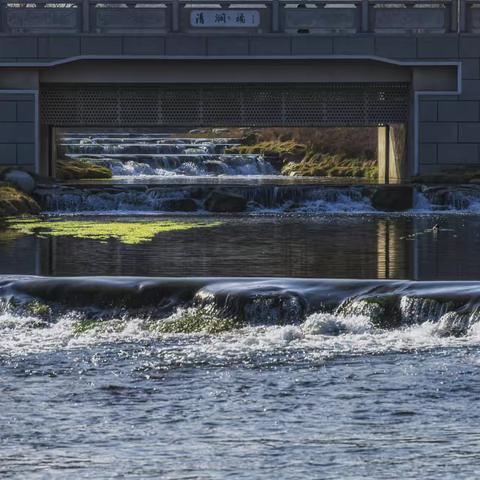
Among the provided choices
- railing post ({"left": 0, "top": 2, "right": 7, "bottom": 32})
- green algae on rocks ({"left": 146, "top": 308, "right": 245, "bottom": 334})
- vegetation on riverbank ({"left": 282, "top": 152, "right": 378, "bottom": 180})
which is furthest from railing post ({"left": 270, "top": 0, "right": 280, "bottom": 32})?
green algae on rocks ({"left": 146, "top": 308, "right": 245, "bottom": 334})

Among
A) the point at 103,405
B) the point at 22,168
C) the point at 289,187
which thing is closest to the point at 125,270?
the point at 103,405

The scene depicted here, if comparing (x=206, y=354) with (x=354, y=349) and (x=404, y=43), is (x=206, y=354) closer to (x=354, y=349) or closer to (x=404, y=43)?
(x=354, y=349)

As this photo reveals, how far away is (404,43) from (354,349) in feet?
93.9

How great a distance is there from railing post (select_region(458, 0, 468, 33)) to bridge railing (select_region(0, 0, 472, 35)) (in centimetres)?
1

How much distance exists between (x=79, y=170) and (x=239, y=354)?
40.8m

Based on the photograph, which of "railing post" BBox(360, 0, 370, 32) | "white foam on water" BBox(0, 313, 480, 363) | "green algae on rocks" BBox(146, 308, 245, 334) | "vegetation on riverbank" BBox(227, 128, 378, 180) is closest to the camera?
"white foam on water" BBox(0, 313, 480, 363)

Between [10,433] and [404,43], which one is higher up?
[404,43]

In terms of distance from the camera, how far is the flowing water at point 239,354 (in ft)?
36.5

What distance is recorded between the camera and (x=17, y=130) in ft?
Answer: 142

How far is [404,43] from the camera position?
4297cm

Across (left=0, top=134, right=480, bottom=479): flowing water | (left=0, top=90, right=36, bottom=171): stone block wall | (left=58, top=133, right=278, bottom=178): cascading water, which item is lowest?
(left=0, top=134, right=480, bottom=479): flowing water

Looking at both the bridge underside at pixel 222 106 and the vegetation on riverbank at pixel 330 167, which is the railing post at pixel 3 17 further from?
the vegetation on riverbank at pixel 330 167

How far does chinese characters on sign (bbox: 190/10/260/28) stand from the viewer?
141ft

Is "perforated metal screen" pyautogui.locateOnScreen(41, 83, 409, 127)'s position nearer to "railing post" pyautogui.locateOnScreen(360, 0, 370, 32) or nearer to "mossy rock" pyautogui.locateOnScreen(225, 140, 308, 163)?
"railing post" pyautogui.locateOnScreen(360, 0, 370, 32)
